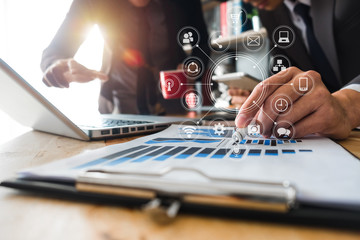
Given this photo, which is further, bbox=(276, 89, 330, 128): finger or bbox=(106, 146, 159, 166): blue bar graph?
bbox=(276, 89, 330, 128): finger

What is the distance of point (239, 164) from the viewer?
9.5 inches

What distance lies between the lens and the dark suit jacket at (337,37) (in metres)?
0.83

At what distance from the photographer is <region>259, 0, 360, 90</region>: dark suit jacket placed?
2.72 feet

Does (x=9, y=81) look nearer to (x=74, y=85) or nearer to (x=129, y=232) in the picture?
(x=129, y=232)

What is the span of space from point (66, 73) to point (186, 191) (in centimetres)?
88

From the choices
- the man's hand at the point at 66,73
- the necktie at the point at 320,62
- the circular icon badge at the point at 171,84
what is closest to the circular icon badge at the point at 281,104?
the circular icon badge at the point at 171,84

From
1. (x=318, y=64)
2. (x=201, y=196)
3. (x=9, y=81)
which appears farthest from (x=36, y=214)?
(x=318, y=64)

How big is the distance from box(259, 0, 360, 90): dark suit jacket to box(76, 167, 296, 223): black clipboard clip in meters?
0.78

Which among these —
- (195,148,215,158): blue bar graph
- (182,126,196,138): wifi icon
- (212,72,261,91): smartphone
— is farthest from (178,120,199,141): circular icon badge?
(212,72,261,91): smartphone

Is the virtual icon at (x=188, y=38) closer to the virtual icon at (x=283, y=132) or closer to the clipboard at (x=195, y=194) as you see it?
the virtual icon at (x=283, y=132)

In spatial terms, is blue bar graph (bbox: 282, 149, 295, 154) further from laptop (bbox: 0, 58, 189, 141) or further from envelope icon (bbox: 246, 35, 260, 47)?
envelope icon (bbox: 246, 35, 260, 47)

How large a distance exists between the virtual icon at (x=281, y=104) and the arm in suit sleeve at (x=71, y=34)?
34.4 inches

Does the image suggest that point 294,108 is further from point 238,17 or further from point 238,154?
point 238,17

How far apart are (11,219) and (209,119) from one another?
0.51m
